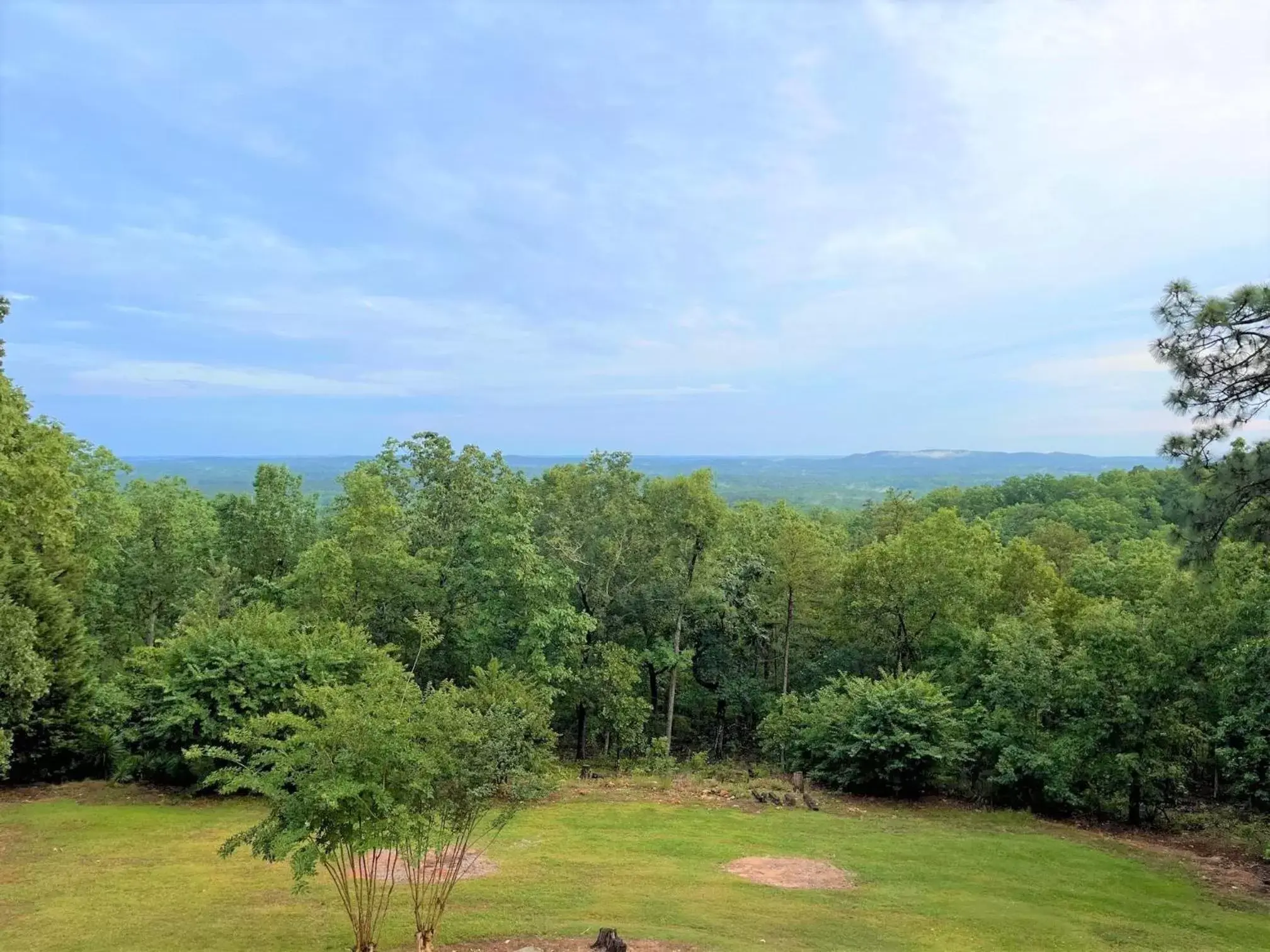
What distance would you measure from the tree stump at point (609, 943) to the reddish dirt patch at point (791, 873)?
16.9 ft

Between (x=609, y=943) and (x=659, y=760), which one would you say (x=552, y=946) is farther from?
(x=659, y=760)

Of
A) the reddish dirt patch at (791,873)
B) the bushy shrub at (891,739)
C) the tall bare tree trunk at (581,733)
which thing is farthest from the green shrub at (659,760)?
the reddish dirt patch at (791,873)

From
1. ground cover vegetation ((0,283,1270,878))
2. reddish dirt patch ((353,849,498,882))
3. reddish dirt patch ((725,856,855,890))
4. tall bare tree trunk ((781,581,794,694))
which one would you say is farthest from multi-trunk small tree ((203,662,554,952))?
tall bare tree trunk ((781,581,794,694))

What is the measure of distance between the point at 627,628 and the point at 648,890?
17.4 meters

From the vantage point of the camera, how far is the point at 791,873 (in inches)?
567

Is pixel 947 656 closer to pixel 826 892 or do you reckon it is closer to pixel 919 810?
pixel 919 810

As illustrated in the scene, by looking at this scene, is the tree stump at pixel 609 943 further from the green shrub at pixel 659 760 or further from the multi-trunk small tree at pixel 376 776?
the green shrub at pixel 659 760

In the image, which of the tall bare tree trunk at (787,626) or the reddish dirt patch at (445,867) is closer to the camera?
the reddish dirt patch at (445,867)

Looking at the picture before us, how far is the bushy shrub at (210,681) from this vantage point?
18.4 meters

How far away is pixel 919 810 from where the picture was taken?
20125mm

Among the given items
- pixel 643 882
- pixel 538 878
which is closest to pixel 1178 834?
pixel 643 882

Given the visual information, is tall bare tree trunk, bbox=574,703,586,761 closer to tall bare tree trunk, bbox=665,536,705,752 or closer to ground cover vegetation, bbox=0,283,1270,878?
ground cover vegetation, bbox=0,283,1270,878

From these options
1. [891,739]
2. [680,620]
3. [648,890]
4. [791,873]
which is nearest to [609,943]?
[648,890]

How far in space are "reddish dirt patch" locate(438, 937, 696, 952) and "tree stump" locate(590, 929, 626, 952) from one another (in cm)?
41
